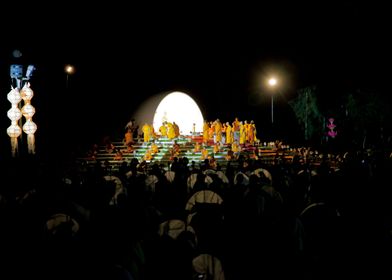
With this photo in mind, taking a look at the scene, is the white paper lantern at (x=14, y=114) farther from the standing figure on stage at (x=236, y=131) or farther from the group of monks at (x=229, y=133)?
the standing figure on stage at (x=236, y=131)

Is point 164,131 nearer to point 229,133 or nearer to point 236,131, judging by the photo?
point 229,133

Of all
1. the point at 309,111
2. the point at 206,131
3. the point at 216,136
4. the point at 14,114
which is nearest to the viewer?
the point at 14,114

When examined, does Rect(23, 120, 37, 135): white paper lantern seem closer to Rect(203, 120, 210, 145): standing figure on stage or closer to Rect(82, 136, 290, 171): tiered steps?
Rect(82, 136, 290, 171): tiered steps

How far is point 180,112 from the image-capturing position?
30.1 metres

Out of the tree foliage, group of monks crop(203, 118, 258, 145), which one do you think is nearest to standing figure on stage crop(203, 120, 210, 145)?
group of monks crop(203, 118, 258, 145)

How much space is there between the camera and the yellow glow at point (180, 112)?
95.8ft

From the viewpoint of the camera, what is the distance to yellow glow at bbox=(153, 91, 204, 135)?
29.2 m

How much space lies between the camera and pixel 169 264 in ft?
15.1

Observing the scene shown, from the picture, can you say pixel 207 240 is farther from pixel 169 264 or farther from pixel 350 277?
pixel 350 277

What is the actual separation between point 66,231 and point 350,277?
11.6ft

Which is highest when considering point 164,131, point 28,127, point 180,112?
point 180,112

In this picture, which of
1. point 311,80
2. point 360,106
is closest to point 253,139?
point 360,106

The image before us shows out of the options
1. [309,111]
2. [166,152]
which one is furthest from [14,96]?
[309,111]

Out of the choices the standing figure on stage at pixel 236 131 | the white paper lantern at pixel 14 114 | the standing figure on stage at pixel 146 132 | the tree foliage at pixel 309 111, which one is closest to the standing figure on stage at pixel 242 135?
the standing figure on stage at pixel 236 131
